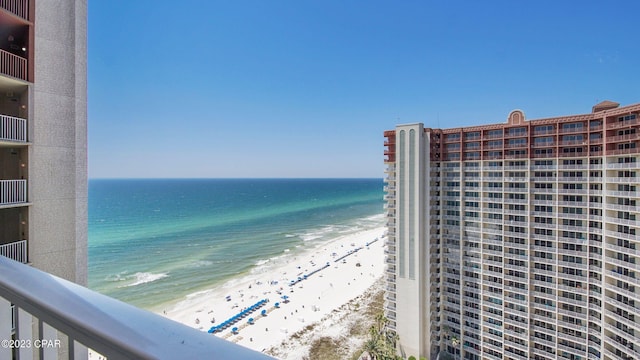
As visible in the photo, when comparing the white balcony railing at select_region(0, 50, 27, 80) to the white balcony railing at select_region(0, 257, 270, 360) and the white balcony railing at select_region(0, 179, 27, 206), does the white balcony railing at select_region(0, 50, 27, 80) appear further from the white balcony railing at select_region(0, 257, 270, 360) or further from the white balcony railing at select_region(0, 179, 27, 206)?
the white balcony railing at select_region(0, 257, 270, 360)

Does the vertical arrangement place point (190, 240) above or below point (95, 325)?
below

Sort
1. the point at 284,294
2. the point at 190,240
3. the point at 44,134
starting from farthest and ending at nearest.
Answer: the point at 190,240, the point at 284,294, the point at 44,134

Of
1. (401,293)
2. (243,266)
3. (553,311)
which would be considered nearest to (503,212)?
(553,311)

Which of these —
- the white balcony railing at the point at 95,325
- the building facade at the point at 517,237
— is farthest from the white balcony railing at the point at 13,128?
the building facade at the point at 517,237

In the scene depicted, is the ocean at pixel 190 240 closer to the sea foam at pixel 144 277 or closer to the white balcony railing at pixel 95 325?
the sea foam at pixel 144 277

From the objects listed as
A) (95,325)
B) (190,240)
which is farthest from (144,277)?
(95,325)

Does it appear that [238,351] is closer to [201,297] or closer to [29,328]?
[29,328]

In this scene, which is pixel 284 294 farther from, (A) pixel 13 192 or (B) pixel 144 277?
(A) pixel 13 192

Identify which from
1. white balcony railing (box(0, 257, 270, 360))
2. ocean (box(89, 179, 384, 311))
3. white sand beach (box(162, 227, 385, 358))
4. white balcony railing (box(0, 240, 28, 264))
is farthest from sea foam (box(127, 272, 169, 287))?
white balcony railing (box(0, 257, 270, 360))
